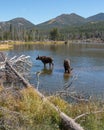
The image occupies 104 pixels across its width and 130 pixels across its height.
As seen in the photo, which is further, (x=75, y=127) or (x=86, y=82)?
(x=86, y=82)

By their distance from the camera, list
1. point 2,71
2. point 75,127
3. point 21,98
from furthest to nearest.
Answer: point 2,71
point 21,98
point 75,127

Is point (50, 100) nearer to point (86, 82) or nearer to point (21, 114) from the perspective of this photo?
point (21, 114)

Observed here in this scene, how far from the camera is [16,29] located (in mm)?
175000

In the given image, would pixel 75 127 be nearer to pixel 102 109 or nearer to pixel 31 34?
pixel 102 109

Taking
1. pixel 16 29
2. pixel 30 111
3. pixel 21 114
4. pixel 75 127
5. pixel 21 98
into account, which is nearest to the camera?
pixel 75 127

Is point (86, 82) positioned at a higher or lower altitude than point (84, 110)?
lower

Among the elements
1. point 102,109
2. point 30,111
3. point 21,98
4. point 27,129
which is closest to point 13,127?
point 27,129

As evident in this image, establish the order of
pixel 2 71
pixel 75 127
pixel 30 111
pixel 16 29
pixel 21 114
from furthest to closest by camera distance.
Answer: pixel 16 29, pixel 2 71, pixel 30 111, pixel 21 114, pixel 75 127

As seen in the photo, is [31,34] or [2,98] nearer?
[2,98]

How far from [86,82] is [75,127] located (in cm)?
1579

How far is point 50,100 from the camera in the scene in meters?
11.9

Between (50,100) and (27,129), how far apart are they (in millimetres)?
2559

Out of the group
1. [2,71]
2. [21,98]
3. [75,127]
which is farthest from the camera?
[2,71]

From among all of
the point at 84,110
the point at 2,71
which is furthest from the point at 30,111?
the point at 2,71
